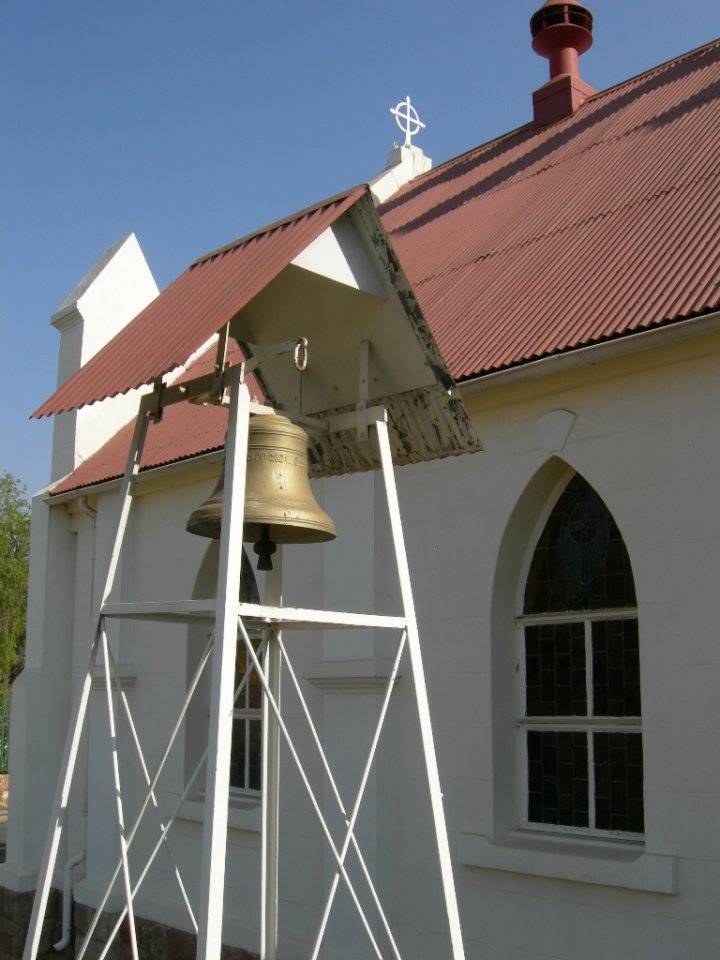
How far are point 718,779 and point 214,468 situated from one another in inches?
211

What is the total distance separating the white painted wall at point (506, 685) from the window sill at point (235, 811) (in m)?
0.03

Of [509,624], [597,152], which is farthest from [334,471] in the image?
[597,152]

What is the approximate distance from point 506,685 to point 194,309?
3933mm

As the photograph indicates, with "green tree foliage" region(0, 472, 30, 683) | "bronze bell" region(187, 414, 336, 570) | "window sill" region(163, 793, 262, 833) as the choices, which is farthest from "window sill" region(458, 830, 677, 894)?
"green tree foliage" region(0, 472, 30, 683)

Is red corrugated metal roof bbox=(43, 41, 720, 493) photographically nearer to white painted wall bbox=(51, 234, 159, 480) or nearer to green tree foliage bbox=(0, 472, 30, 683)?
white painted wall bbox=(51, 234, 159, 480)

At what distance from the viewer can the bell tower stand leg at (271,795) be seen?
4.83 metres

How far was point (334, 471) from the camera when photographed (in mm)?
5598

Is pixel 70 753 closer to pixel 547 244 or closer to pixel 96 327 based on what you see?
pixel 547 244

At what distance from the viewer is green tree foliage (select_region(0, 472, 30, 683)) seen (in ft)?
109

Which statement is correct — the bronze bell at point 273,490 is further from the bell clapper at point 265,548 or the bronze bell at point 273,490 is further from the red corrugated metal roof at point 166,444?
the red corrugated metal roof at point 166,444

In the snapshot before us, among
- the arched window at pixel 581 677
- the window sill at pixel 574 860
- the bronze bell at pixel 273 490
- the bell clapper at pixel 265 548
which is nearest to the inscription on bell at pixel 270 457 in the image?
the bronze bell at pixel 273 490

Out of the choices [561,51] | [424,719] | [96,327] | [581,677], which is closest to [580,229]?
[581,677]

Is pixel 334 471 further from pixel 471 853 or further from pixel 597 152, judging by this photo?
pixel 597 152

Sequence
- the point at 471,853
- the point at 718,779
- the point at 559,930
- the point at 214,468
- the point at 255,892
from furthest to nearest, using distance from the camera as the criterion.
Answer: the point at 214,468
the point at 255,892
the point at 471,853
the point at 559,930
the point at 718,779
